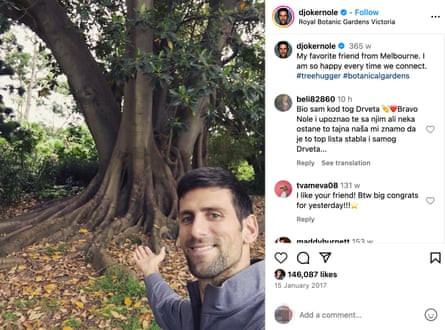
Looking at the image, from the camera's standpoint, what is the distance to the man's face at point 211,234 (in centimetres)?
154

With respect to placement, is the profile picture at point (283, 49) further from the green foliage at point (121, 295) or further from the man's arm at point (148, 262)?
the green foliage at point (121, 295)

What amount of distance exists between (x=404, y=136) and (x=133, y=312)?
314 cm

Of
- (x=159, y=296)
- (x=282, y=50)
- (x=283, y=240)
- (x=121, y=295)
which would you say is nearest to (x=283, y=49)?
(x=282, y=50)

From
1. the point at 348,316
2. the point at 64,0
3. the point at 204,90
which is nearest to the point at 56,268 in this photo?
the point at 204,90

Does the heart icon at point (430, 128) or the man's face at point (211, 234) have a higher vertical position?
the heart icon at point (430, 128)

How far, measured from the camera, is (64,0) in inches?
271

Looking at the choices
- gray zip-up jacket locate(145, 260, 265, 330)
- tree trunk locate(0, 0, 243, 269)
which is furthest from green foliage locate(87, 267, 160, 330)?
gray zip-up jacket locate(145, 260, 265, 330)

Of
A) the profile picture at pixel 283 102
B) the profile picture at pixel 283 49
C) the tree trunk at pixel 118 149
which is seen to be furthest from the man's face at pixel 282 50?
the tree trunk at pixel 118 149

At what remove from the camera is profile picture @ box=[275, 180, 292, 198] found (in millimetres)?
1532

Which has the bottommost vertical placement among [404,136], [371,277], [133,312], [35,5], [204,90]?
[133,312]

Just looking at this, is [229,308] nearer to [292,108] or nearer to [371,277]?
[371,277]

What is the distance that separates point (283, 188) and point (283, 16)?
0.47m

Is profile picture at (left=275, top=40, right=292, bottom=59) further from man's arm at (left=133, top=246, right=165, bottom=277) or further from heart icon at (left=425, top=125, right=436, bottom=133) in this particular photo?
man's arm at (left=133, top=246, right=165, bottom=277)

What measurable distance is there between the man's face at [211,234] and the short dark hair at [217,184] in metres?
0.01
